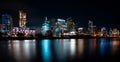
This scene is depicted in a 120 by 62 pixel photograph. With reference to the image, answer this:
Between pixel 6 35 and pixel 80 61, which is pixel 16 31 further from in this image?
pixel 80 61

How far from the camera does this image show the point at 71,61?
96.4 ft

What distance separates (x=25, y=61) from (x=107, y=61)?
10032 millimetres

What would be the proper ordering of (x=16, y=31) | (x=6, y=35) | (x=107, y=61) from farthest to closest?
(x=16, y=31), (x=6, y=35), (x=107, y=61)

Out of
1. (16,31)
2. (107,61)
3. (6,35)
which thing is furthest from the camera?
(16,31)

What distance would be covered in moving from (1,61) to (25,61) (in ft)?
9.68

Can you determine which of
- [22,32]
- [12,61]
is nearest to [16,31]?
[22,32]

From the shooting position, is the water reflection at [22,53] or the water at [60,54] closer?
the water at [60,54]

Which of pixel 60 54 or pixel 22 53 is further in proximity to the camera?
pixel 22 53

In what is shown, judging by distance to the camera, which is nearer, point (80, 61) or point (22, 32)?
point (80, 61)

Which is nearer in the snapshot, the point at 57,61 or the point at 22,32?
the point at 57,61

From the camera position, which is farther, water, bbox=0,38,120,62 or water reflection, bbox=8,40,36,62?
water reflection, bbox=8,40,36,62

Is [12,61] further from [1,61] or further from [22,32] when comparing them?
[22,32]

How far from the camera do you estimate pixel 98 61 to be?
95.5 feet

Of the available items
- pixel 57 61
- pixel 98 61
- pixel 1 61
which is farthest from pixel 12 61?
pixel 98 61
